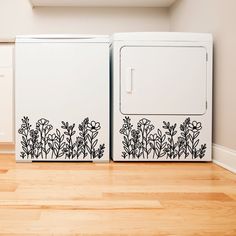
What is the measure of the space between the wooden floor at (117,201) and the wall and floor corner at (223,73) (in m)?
0.16

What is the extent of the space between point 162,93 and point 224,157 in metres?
0.49

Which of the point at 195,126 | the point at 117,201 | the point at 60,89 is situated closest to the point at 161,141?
the point at 195,126

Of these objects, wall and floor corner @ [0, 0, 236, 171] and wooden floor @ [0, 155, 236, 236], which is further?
wall and floor corner @ [0, 0, 236, 171]

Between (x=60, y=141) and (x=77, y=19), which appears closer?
(x=60, y=141)

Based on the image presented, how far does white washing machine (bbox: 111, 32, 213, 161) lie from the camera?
83.4 inches

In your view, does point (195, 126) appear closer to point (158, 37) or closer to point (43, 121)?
point (158, 37)

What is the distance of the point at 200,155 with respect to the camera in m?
2.14

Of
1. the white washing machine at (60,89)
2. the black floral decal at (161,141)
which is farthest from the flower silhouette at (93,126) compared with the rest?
the black floral decal at (161,141)

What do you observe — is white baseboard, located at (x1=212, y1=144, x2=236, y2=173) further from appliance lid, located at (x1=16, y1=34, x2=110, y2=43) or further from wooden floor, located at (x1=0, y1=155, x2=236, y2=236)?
appliance lid, located at (x1=16, y1=34, x2=110, y2=43)

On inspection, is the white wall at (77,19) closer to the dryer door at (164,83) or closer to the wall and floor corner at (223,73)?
the wall and floor corner at (223,73)

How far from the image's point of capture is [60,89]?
6.95ft

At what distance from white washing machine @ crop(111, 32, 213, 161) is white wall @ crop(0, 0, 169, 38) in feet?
2.43

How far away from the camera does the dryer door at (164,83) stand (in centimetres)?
212

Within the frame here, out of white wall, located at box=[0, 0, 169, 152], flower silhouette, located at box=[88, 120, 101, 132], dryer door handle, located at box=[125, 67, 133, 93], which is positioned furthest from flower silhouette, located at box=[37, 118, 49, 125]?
white wall, located at box=[0, 0, 169, 152]
